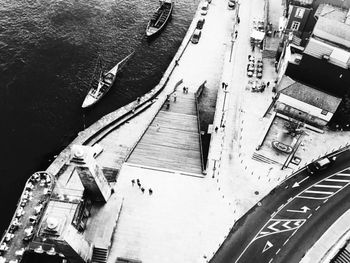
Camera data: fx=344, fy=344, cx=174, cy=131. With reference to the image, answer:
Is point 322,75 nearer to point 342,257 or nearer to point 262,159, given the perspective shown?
point 262,159

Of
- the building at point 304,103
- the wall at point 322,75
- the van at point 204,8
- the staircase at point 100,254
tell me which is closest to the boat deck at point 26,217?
the staircase at point 100,254

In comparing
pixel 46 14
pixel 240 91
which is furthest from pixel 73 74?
pixel 240 91

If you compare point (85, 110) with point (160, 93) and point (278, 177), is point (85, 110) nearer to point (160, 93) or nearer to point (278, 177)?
point (160, 93)

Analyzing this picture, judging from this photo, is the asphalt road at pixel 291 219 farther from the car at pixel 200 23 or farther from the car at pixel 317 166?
the car at pixel 200 23

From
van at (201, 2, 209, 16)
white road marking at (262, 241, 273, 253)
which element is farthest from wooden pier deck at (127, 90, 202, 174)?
van at (201, 2, 209, 16)

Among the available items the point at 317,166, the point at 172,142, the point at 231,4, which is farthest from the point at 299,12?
the point at 172,142

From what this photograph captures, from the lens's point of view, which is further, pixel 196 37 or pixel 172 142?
pixel 196 37
